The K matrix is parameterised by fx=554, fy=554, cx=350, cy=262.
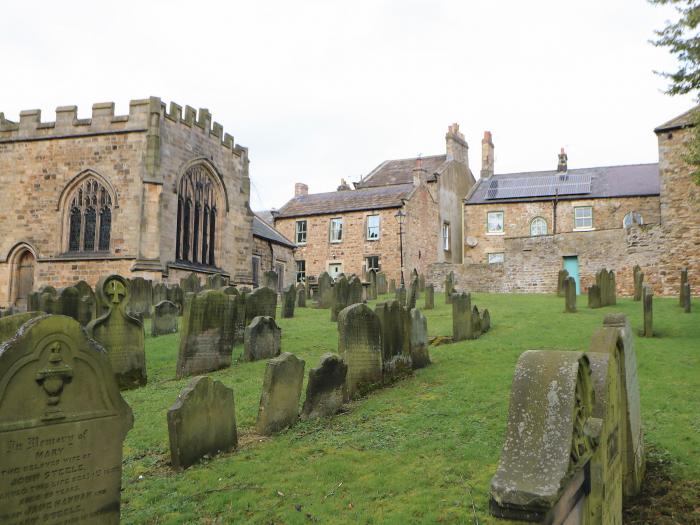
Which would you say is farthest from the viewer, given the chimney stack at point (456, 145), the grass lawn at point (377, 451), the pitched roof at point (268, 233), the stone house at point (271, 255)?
the chimney stack at point (456, 145)

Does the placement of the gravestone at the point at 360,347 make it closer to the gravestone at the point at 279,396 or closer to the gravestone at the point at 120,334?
the gravestone at the point at 279,396

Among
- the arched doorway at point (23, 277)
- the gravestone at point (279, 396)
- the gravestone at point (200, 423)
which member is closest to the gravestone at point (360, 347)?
the gravestone at point (279, 396)

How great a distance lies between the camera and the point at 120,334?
363 inches

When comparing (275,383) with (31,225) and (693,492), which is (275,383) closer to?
(693,492)

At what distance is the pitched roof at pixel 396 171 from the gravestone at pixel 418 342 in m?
29.6

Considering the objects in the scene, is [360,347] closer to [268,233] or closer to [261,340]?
[261,340]

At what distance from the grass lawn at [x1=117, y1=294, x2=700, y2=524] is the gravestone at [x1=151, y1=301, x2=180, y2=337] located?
4017mm

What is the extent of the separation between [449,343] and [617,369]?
7.87 meters

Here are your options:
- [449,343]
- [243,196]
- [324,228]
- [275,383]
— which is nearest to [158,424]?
[275,383]

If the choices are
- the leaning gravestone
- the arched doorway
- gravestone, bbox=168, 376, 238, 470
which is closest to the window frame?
the arched doorway

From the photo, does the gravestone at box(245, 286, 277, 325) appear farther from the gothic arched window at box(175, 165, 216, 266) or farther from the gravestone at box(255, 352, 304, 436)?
the gothic arched window at box(175, 165, 216, 266)

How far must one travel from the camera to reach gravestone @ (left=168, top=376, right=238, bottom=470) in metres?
5.48

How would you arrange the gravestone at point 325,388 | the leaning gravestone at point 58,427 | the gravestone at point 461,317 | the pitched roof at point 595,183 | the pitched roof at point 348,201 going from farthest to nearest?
the pitched roof at point 348,201, the pitched roof at point 595,183, the gravestone at point 461,317, the gravestone at point 325,388, the leaning gravestone at point 58,427

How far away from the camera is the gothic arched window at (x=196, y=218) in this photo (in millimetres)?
25562
